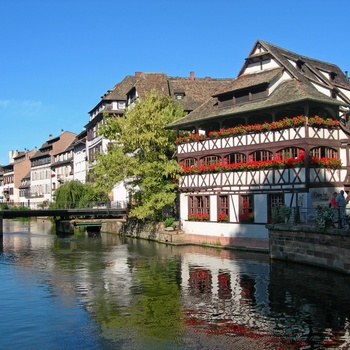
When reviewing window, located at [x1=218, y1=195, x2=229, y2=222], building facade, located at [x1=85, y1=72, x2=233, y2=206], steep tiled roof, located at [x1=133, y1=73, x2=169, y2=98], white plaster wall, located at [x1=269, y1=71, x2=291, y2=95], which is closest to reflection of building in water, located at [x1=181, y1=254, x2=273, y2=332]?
window, located at [x1=218, y1=195, x2=229, y2=222]

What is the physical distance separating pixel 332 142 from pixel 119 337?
20889 millimetres

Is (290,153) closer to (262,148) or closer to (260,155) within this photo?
(262,148)

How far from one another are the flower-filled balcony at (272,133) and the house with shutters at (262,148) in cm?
5

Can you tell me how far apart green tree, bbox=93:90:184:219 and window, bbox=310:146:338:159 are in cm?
1040

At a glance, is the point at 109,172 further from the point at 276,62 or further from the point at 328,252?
the point at 328,252

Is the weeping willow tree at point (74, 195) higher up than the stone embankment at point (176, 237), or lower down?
Result: higher up

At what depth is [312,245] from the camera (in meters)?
23.6

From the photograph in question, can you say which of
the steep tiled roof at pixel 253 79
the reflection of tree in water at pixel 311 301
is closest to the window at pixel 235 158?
the steep tiled roof at pixel 253 79

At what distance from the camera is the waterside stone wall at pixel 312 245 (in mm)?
21172

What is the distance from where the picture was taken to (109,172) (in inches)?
1574

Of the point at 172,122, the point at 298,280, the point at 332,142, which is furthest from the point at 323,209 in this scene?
the point at 172,122

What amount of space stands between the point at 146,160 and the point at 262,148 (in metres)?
10.8

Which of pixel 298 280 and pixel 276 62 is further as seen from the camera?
pixel 276 62

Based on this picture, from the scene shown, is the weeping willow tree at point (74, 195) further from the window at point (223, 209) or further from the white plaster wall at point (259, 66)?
the white plaster wall at point (259, 66)
